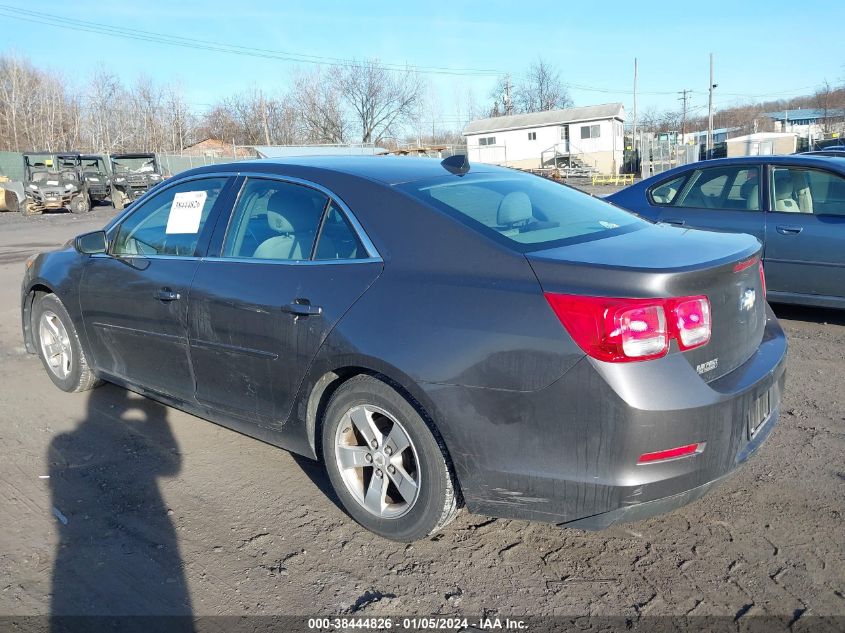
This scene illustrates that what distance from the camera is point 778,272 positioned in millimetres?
6289

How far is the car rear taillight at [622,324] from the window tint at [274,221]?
1.40 metres

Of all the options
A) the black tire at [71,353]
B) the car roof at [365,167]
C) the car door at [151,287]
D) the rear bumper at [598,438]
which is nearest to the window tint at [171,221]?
the car door at [151,287]

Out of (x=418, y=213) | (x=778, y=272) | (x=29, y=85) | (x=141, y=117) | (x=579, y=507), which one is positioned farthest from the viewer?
(x=141, y=117)

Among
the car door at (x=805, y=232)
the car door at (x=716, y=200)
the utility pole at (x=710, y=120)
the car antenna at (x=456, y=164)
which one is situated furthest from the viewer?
the utility pole at (x=710, y=120)

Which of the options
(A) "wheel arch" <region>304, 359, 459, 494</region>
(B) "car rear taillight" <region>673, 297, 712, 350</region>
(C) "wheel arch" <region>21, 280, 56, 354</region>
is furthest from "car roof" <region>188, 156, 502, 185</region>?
(C) "wheel arch" <region>21, 280, 56, 354</region>

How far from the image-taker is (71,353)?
497 centimetres

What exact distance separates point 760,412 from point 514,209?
1.40m

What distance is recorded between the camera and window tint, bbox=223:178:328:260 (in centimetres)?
343

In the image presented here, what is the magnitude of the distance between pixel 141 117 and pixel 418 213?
244 feet

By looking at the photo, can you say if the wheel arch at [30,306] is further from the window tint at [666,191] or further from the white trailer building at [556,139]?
the white trailer building at [556,139]

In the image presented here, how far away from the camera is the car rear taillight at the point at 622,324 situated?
248cm

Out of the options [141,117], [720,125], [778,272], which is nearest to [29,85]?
[141,117]

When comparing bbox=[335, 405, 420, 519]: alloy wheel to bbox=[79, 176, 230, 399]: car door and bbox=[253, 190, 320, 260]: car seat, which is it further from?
bbox=[79, 176, 230, 399]: car door

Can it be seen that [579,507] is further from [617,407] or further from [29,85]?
[29,85]
